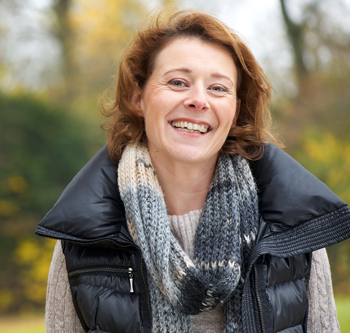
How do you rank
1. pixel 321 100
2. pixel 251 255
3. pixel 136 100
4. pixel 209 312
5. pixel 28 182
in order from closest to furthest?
1. pixel 251 255
2. pixel 209 312
3. pixel 136 100
4. pixel 28 182
5. pixel 321 100

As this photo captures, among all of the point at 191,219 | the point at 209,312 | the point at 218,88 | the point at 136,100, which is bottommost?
the point at 209,312

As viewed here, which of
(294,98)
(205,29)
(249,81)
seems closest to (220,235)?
(249,81)

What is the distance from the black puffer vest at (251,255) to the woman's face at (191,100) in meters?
0.40

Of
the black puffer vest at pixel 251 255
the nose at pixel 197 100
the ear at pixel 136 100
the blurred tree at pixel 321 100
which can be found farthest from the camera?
the blurred tree at pixel 321 100

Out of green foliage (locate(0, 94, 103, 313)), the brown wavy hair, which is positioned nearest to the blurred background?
green foliage (locate(0, 94, 103, 313))

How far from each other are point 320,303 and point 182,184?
0.91 m

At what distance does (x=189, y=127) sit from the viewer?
204cm

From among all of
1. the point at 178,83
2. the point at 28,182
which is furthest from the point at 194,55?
the point at 28,182

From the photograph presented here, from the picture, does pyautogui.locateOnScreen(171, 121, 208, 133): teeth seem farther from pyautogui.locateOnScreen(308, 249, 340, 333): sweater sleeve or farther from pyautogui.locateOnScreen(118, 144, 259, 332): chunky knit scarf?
pyautogui.locateOnScreen(308, 249, 340, 333): sweater sleeve

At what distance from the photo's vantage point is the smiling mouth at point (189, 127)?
2041mm

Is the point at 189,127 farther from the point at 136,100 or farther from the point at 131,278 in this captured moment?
the point at 131,278

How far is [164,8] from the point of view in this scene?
2336mm

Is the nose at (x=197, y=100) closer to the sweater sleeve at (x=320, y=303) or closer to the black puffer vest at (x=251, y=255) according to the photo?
the black puffer vest at (x=251, y=255)

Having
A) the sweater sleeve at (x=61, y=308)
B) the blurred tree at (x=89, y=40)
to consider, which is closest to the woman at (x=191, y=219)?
→ the sweater sleeve at (x=61, y=308)
